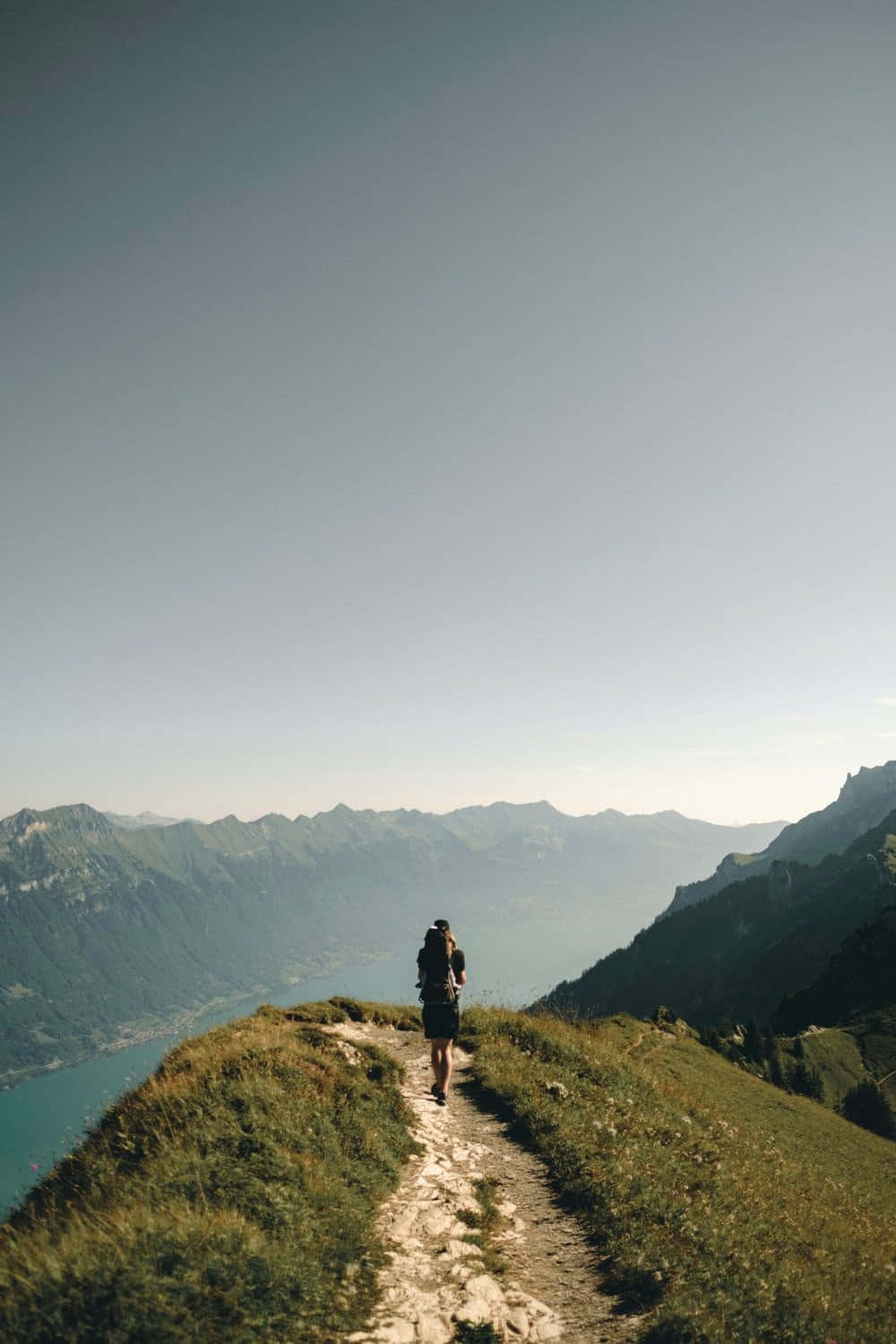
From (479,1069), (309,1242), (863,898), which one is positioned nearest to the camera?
(309,1242)

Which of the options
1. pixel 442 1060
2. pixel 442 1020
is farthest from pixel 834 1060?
pixel 442 1020

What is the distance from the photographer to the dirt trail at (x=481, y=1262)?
707 cm

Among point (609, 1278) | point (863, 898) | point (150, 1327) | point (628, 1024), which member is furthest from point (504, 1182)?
point (863, 898)

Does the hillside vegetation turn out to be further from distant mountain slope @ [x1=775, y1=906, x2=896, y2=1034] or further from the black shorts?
distant mountain slope @ [x1=775, y1=906, x2=896, y2=1034]

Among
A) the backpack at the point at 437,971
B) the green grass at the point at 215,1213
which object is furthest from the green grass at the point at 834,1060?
the green grass at the point at 215,1213

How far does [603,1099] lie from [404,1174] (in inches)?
238

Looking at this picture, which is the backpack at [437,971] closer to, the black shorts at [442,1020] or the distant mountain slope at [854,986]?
the black shorts at [442,1020]

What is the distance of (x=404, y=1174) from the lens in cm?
1035

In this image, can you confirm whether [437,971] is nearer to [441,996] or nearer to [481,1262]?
[441,996]

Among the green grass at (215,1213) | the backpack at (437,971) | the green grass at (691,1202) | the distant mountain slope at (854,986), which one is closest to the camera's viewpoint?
the green grass at (215,1213)

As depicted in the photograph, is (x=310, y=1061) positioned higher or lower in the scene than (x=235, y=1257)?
lower

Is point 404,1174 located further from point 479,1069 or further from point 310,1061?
point 479,1069

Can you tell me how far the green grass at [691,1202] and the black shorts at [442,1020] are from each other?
2.14 meters

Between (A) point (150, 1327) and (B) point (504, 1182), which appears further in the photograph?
(B) point (504, 1182)
